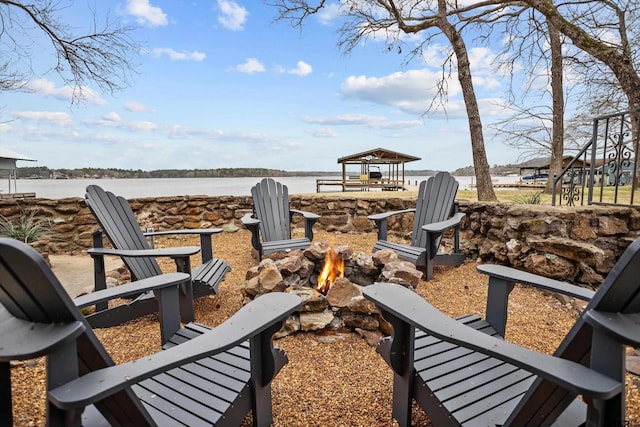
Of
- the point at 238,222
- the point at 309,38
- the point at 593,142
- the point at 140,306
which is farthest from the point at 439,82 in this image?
the point at 140,306

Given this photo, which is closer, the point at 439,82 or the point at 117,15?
the point at 117,15

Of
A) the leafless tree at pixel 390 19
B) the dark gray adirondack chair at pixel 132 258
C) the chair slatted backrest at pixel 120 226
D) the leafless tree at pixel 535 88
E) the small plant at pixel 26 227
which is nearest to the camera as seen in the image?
the dark gray adirondack chair at pixel 132 258

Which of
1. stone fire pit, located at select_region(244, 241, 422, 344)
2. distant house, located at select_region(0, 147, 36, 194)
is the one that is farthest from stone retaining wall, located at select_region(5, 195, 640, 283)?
distant house, located at select_region(0, 147, 36, 194)

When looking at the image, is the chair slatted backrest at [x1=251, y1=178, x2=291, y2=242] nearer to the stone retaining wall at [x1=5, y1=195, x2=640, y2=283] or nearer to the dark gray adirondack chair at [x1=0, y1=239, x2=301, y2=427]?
the stone retaining wall at [x1=5, y1=195, x2=640, y2=283]

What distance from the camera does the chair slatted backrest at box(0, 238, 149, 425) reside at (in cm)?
65

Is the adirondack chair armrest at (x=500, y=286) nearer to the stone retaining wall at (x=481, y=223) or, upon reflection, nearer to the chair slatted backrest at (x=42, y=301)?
the chair slatted backrest at (x=42, y=301)

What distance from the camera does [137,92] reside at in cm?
640

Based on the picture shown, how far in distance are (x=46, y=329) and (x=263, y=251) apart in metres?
2.51

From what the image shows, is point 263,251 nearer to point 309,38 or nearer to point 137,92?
point 137,92

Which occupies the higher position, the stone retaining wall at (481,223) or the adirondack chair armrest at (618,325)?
the adirondack chair armrest at (618,325)

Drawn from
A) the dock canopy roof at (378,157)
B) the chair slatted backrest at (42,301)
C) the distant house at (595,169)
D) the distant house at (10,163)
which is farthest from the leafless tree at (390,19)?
the dock canopy roof at (378,157)

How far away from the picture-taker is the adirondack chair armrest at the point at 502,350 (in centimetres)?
65

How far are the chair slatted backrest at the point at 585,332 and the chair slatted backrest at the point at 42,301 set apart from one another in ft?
3.21

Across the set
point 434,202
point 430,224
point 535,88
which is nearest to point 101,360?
point 430,224
